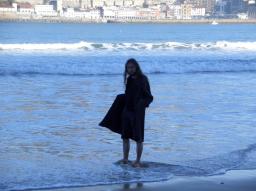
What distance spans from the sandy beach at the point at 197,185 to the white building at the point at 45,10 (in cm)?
13337

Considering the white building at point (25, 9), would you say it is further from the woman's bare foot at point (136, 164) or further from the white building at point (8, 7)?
the woman's bare foot at point (136, 164)

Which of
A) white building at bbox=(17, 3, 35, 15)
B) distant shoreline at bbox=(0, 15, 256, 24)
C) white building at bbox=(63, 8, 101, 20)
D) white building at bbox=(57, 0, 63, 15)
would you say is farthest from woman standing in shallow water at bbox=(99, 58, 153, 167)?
white building at bbox=(57, 0, 63, 15)

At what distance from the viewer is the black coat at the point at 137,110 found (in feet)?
25.0

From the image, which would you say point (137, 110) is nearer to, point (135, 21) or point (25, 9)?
point (25, 9)

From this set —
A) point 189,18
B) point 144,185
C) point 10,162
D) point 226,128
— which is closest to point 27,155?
point 10,162

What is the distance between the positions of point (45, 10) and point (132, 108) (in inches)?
5318

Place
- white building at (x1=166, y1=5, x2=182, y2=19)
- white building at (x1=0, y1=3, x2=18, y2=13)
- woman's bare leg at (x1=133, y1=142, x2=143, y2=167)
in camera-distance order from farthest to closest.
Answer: white building at (x1=166, y1=5, x2=182, y2=19) < white building at (x1=0, y1=3, x2=18, y2=13) < woman's bare leg at (x1=133, y1=142, x2=143, y2=167)

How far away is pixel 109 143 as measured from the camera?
934 cm

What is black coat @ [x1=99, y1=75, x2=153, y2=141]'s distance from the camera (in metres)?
7.62

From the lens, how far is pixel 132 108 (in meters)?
7.74

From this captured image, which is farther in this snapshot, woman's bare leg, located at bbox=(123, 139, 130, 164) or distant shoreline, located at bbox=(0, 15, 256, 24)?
distant shoreline, located at bbox=(0, 15, 256, 24)

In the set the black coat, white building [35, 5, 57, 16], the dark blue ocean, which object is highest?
the black coat

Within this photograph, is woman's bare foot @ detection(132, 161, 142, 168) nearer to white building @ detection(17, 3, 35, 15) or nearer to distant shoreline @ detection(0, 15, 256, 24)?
distant shoreline @ detection(0, 15, 256, 24)

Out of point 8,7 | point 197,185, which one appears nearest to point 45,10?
point 8,7
